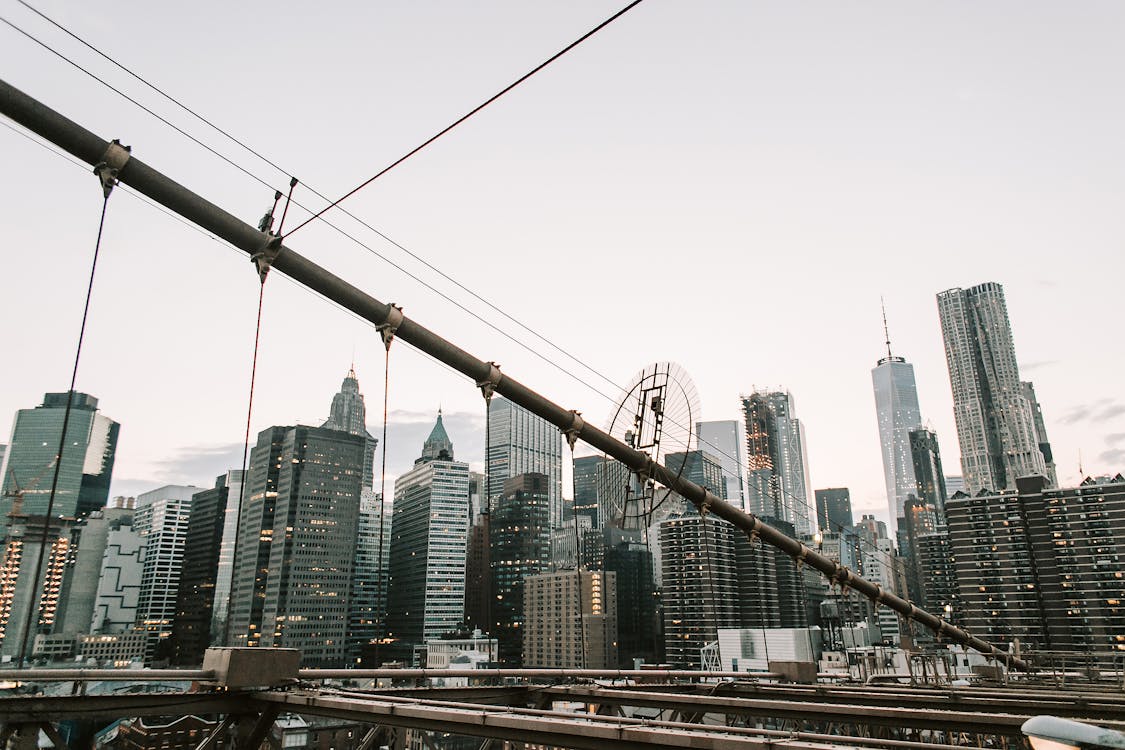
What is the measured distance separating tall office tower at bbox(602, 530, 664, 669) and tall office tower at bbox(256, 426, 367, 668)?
70163mm

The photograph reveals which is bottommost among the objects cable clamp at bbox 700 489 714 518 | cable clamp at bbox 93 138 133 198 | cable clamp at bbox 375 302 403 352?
cable clamp at bbox 700 489 714 518

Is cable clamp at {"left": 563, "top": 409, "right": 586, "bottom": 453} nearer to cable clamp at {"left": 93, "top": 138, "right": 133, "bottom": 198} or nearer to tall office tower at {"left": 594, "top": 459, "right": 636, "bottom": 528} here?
tall office tower at {"left": 594, "top": 459, "right": 636, "bottom": 528}

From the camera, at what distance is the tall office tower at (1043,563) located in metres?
154

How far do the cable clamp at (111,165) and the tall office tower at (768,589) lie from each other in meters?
167

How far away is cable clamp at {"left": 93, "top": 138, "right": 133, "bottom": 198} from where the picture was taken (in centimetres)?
1027

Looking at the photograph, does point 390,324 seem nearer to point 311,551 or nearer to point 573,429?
point 573,429

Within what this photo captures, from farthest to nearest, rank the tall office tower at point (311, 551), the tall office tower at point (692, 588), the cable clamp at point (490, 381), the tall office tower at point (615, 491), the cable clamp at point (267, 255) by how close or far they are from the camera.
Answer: the tall office tower at point (311, 551)
the tall office tower at point (692, 588)
the tall office tower at point (615, 491)
the cable clamp at point (490, 381)
the cable clamp at point (267, 255)

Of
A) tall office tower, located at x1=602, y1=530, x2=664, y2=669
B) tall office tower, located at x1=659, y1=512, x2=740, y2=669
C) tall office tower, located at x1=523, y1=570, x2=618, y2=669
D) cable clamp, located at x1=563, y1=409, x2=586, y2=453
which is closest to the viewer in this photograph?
cable clamp, located at x1=563, y1=409, x2=586, y2=453

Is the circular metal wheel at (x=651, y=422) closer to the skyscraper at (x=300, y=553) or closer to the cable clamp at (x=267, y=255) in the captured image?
the cable clamp at (x=267, y=255)

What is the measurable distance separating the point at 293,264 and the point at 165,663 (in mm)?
208424

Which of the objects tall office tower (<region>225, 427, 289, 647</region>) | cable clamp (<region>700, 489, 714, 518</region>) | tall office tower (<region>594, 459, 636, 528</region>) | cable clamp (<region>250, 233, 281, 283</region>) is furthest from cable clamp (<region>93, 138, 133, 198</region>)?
tall office tower (<region>225, 427, 289, 647</region>)

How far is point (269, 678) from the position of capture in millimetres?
9539

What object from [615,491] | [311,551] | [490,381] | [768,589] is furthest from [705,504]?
[311,551]

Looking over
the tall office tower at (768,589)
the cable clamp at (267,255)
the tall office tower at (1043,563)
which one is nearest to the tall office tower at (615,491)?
the cable clamp at (267,255)
